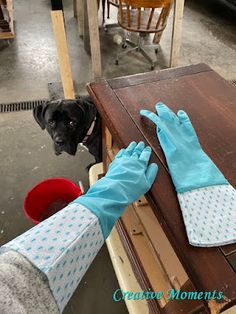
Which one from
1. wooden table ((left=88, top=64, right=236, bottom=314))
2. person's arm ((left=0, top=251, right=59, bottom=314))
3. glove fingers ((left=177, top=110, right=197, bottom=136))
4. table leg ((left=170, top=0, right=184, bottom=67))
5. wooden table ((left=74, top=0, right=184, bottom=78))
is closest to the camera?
person's arm ((left=0, top=251, right=59, bottom=314))

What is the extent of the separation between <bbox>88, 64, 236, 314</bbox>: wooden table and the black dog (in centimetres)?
19

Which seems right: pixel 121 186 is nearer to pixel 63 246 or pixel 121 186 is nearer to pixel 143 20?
pixel 63 246

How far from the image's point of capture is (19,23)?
3338 millimetres

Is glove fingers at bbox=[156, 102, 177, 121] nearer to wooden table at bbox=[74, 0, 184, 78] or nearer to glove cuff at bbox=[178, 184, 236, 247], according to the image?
glove cuff at bbox=[178, 184, 236, 247]

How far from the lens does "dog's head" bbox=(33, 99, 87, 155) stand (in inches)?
49.3

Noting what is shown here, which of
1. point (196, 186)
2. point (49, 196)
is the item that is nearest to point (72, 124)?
point (49, 196)

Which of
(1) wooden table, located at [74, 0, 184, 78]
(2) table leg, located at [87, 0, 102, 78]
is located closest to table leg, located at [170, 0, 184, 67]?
(1) wooden table, located at [74, 0, 184, 78]

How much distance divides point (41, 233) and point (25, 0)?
14.1 feet

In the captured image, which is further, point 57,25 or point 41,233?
point 57,25

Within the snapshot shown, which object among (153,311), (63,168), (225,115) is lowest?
(63,168)

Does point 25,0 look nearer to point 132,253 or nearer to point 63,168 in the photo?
point 63,168

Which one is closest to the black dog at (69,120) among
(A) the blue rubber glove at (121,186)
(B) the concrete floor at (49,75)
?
(B) the concrete floor at (49,75)

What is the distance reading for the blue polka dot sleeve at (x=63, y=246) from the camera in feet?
1.53

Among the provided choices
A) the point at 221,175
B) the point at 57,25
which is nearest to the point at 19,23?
the point at 57,25
